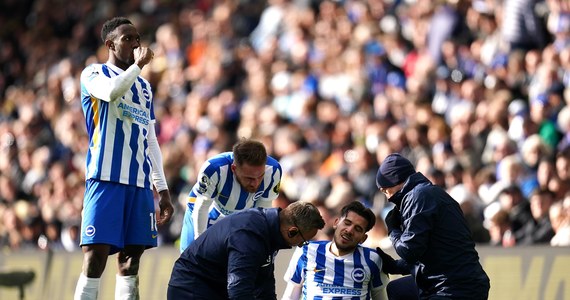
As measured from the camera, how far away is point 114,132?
25.9ft

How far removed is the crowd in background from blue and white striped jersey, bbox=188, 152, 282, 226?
2655 millimetres

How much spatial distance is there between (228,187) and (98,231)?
4.35 ft

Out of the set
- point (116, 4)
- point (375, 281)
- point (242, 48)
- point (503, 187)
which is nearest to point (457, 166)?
point (503, 187)

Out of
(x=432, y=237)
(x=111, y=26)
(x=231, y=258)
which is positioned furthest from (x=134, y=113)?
(x=432, y=237)

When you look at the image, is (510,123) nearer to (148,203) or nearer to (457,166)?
(457,166)

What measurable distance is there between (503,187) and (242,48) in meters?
6.86

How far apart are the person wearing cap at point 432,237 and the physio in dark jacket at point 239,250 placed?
0.93 metres

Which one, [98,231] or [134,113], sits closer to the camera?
[98,231]

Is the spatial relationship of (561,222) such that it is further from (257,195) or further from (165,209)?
(165,209)

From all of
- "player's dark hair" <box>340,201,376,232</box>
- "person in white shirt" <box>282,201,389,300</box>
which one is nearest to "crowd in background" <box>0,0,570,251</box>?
"person in white shirt" <box>282,201,389,300</box>

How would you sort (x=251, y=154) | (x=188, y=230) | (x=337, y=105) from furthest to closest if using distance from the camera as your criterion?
(x=337, y=105), (x=188, y=230), (x=251, y=154)

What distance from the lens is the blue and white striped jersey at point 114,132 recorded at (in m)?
7.82

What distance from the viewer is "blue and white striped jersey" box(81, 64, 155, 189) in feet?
25.7

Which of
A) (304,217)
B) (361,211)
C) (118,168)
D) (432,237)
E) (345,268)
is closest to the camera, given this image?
(304,217)
